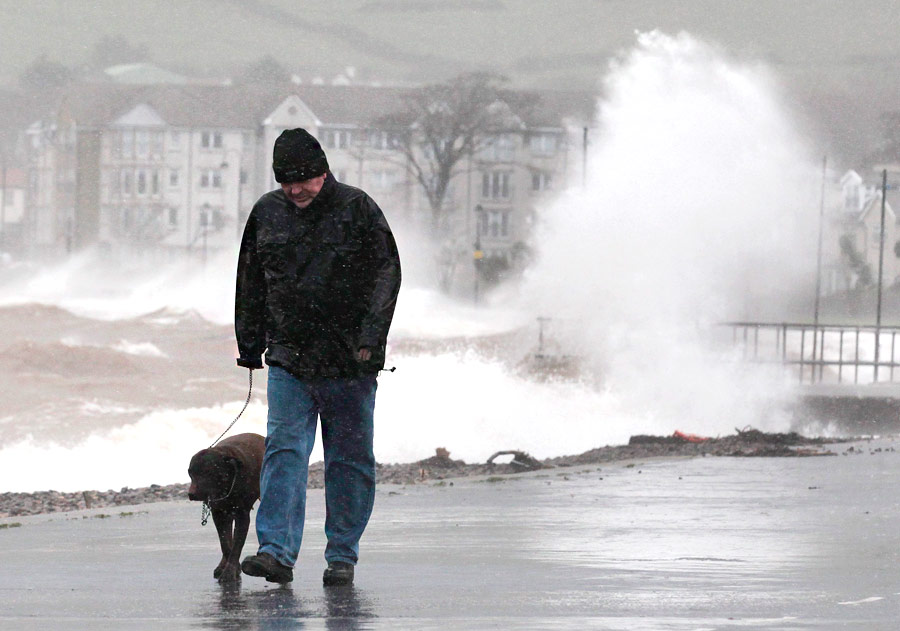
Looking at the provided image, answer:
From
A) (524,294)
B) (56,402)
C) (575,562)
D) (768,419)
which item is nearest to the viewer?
(575,562)

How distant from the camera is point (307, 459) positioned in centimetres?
731

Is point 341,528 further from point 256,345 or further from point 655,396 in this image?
point 655,396

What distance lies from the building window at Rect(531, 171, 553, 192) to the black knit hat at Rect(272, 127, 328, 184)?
111110 millimetres

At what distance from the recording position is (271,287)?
285 inches

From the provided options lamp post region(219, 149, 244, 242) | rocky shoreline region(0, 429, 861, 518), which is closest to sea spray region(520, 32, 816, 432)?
rocky shoreline region(0, 429, 861, 518)

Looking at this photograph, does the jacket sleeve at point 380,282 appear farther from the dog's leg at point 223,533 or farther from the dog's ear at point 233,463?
the dog's leg at point 223,533

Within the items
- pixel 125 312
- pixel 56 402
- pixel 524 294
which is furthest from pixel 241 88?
pixel 56 402

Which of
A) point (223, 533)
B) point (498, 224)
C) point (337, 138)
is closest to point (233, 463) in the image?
point (223, 533)

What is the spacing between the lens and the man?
23.5ft

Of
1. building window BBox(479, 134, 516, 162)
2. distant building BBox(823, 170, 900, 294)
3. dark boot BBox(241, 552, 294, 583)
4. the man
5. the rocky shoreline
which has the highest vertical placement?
→ building window BBox(479, 134, 516, 162)

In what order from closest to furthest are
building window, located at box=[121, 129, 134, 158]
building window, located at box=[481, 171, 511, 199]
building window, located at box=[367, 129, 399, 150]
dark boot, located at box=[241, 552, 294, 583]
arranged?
1. dark boot, located at box=[241, 552, 294, 583]
2. building window, located at box=[481, 171, 511, 199]
3. building window, located at box=[367, 129, 399, 150]
4. building window, located at box=[121, 129, 134, 158]

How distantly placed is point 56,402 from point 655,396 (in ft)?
46.0

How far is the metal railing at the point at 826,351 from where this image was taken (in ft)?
120

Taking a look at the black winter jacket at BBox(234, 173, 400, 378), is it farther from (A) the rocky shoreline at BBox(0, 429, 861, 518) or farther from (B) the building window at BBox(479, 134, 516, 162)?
(B) the building window at BBox(479, 134, 516, 162)
